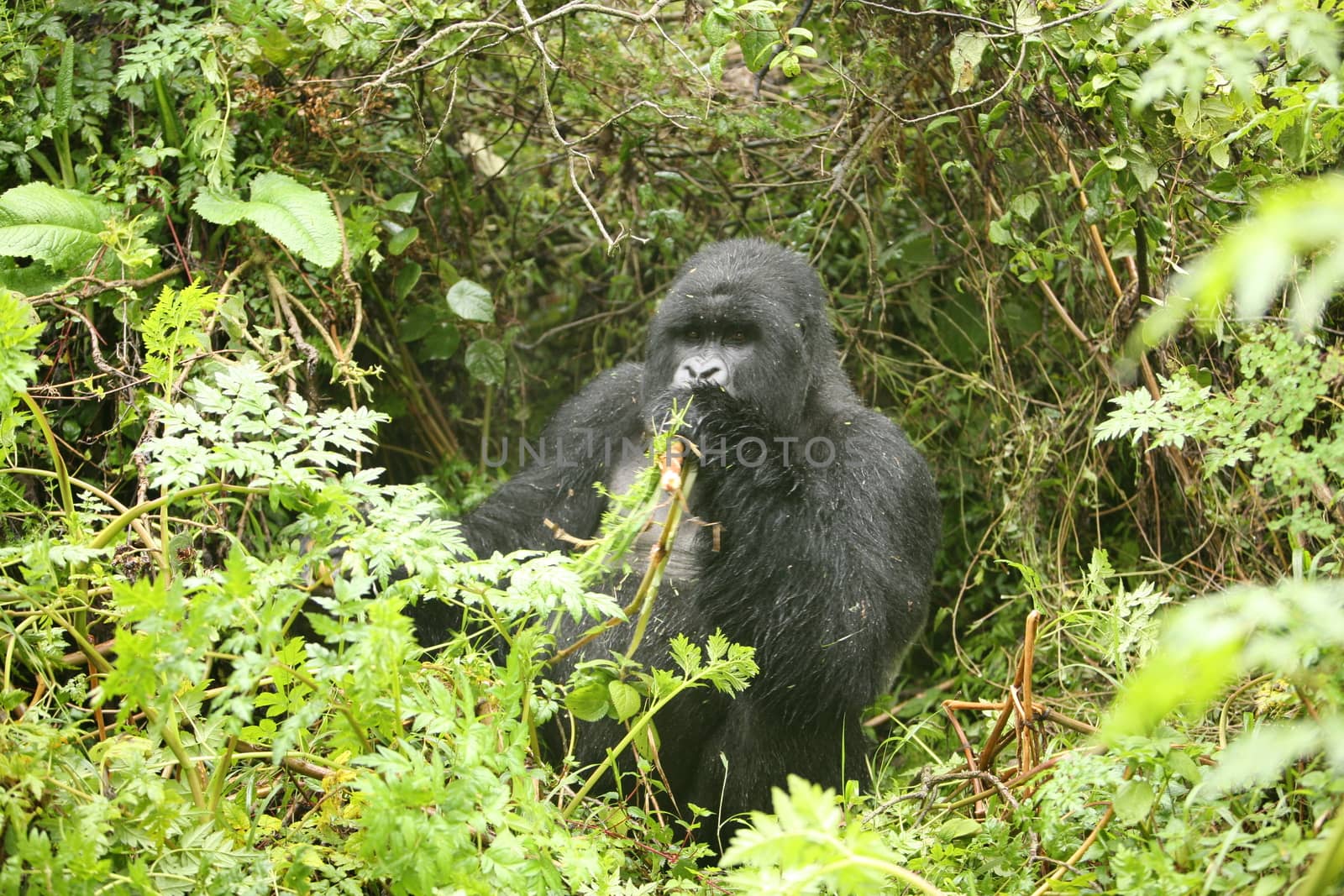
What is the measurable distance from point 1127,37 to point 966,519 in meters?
2.09

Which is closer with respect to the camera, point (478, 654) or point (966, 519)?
point (478, 654)

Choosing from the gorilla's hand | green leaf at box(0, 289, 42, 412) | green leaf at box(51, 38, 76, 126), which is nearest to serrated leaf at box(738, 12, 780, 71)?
the gorilla's hand

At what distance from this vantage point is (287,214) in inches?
147

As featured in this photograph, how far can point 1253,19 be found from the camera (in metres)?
2.07

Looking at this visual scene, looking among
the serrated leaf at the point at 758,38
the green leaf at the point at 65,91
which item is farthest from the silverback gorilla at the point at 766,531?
the green leaf at the point at 65,91

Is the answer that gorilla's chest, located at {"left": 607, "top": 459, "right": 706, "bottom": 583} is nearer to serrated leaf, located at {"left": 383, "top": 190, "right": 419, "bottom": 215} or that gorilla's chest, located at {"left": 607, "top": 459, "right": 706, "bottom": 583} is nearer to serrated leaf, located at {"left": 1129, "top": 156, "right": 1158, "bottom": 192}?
serrated leaf, located at {"left": 383, "top": 190, "right": 419, "bottom": 215}

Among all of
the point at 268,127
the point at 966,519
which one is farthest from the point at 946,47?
the point at 268,127

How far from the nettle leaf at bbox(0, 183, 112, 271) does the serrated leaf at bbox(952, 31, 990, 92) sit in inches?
111

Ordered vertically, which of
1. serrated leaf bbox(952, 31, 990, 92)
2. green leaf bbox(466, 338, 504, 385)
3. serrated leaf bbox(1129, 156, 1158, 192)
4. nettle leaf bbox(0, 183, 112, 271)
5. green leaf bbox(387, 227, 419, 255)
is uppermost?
serrated leaf bbox(952, 31, 990, 92)

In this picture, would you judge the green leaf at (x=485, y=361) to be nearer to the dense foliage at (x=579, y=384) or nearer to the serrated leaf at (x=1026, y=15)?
the dense foliage at (x=579, y=384)

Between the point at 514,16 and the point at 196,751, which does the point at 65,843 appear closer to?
the point at 196,751

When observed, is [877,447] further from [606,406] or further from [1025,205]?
[1025,205]

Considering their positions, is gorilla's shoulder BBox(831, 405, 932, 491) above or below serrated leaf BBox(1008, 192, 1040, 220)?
below

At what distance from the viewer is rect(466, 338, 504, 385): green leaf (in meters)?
4.68
